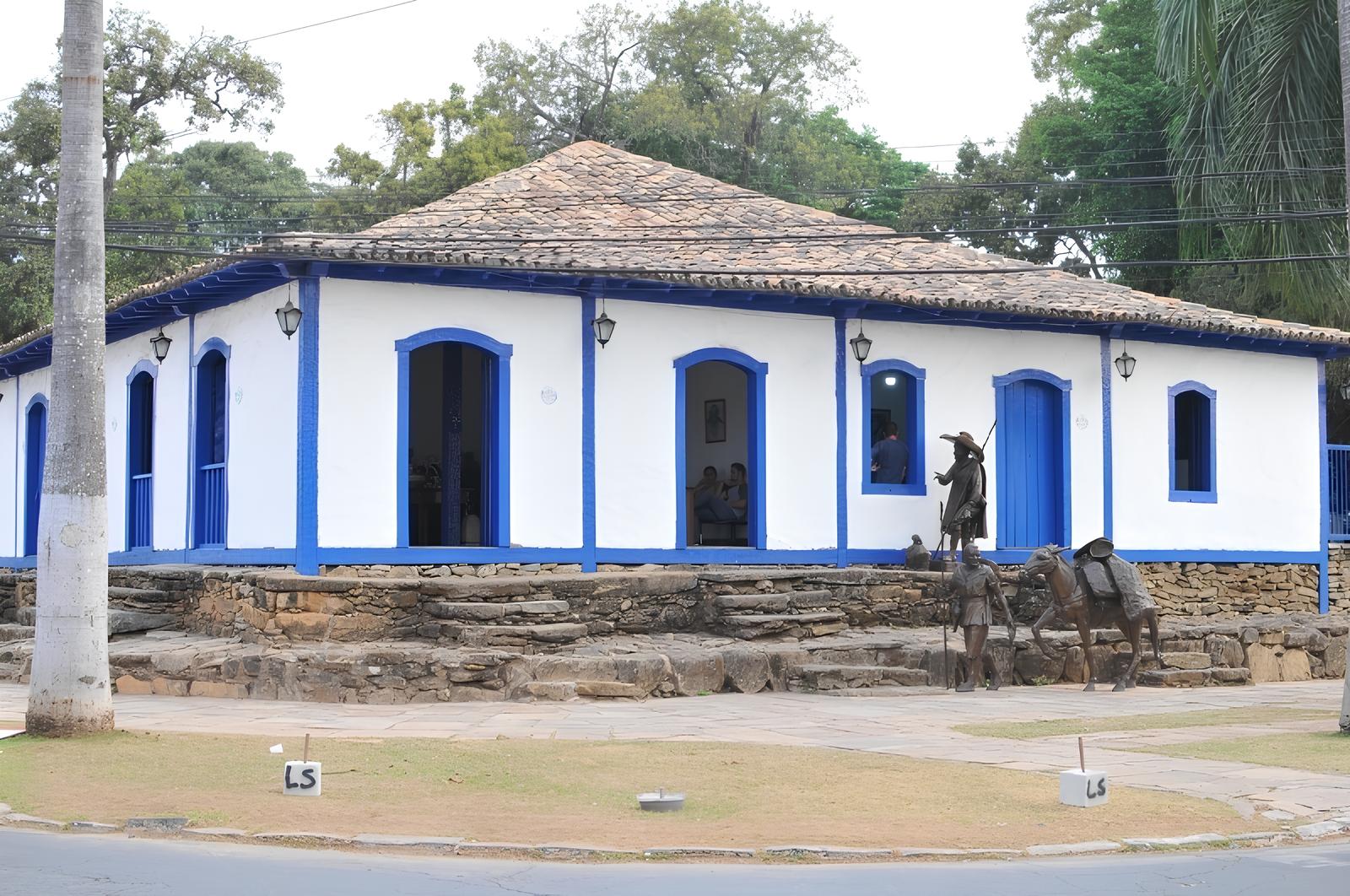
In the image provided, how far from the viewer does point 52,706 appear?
11281 millimetres

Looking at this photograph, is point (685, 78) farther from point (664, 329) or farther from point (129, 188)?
point (664, 329)

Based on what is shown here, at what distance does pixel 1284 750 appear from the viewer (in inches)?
475

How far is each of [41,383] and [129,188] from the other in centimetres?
1460

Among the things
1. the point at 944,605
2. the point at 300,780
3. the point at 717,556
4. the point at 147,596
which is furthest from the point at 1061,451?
the point at 300,780

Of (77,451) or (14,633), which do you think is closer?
(77,451)

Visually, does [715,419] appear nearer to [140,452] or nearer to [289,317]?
[140,452]

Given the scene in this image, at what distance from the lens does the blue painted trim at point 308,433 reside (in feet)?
55.1

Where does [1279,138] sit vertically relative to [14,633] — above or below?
above

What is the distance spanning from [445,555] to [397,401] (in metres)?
1.78

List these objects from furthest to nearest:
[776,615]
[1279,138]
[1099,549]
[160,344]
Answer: [1279,138], [160,344], [776,615], [1099,549]

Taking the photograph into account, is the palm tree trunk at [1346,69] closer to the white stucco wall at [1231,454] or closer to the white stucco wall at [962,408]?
the white stucco wall at [962,408]

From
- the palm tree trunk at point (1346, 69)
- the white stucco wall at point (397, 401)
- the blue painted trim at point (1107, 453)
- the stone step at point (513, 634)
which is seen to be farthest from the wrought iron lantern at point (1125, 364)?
the stone step at point (513, 634)

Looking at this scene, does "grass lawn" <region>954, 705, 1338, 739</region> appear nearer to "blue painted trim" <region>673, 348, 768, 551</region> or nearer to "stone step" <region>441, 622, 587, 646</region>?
"stone step" <region>441, 622, 587, 646</region>

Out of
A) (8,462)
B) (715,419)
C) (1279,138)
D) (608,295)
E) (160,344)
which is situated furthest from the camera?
(8,462)
